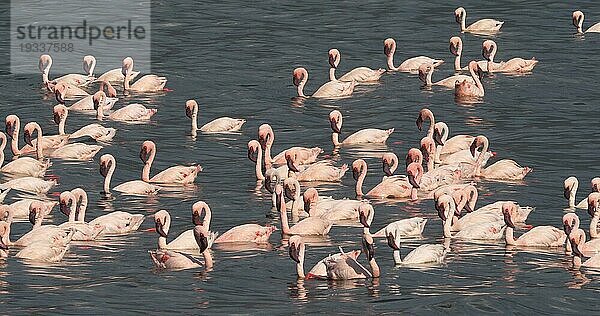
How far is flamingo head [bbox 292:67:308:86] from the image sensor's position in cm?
3869

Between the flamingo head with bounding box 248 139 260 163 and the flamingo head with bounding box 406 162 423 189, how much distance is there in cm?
350

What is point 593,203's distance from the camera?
26.4 metres

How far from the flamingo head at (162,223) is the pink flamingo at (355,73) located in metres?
15.4

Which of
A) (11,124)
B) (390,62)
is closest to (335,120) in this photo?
(11,124)

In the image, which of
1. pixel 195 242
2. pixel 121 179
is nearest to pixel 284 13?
pixel 121 179

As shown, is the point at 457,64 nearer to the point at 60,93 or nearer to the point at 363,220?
the point at 60,93

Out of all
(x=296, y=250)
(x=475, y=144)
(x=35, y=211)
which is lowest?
(x=35, y=211)

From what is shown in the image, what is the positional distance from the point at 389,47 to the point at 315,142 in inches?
310

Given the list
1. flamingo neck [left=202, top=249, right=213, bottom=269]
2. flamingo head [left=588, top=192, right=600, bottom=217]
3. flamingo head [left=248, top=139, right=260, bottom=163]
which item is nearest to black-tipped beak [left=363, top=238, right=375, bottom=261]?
flamingo neck [left=202, top=249, right=213, bottom=269]

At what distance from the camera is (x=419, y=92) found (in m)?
40.1

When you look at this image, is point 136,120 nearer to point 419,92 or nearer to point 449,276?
point 419,92

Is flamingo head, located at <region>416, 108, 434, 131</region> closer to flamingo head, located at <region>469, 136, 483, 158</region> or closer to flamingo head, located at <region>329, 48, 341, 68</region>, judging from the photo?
flamingo head, located at <region>469, 136, 483, 158</region>

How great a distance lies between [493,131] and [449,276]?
1171 cm

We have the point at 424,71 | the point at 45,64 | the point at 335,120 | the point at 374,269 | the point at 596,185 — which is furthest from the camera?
the point at 45,64
